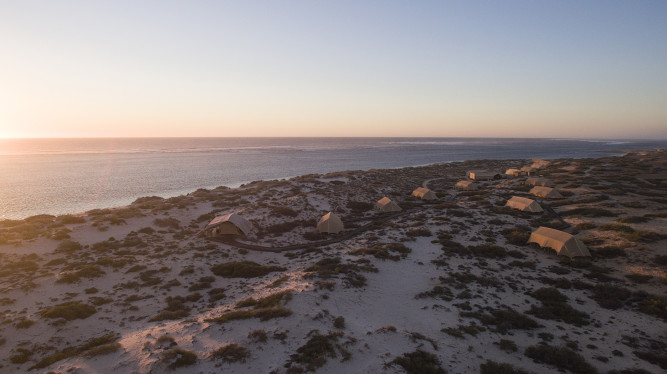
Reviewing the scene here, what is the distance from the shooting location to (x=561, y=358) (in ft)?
43.7

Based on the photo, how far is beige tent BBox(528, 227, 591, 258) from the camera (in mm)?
24469

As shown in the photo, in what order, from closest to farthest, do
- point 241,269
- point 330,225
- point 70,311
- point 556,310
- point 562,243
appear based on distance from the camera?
point 70,311, point 556,310, point 241,269, point 562,243, point 330,225

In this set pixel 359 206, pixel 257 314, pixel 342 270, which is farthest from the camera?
pixel 359 206

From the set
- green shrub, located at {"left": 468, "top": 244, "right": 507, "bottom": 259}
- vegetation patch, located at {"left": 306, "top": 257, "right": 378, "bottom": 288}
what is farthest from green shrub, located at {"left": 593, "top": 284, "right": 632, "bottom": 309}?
vegetation patch, located at {"left": 306, "top": 257, "right": 378, "bottom": 288}

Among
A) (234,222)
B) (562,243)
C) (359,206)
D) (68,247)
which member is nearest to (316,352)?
(234,222)

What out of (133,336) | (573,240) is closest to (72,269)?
(133,336)

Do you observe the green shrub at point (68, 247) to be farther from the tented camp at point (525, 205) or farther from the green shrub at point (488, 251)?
the tented camp at point (525, 205)

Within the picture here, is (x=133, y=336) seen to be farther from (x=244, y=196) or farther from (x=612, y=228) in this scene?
(x=612, y=228)

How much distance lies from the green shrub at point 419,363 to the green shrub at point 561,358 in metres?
5.00

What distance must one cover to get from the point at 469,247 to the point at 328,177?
39252mm

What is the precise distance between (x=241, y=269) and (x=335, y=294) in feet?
32.8

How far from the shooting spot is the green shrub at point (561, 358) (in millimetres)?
12855

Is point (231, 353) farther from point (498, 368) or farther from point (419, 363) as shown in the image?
point (498, 368)

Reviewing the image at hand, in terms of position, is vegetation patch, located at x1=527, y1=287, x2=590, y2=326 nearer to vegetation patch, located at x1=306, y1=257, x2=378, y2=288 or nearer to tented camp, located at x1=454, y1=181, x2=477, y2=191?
vegetation patch, located at x1=306, y1=257, x2=378, y2=288
